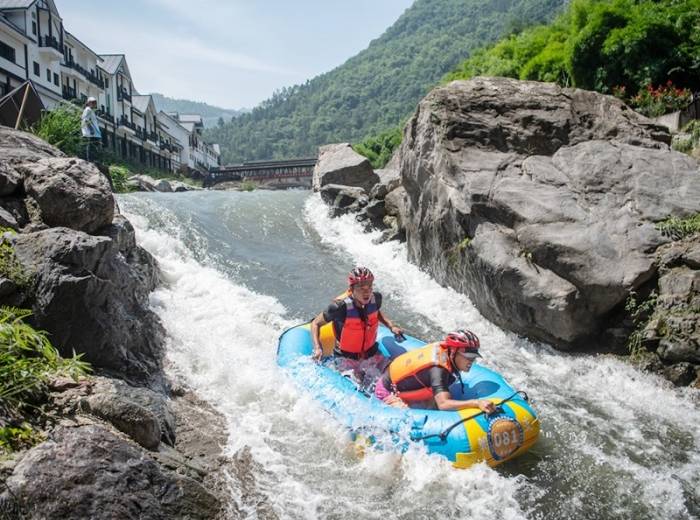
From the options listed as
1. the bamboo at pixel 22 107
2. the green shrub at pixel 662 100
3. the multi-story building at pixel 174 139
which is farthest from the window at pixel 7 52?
the green shrub at pixel 662 100

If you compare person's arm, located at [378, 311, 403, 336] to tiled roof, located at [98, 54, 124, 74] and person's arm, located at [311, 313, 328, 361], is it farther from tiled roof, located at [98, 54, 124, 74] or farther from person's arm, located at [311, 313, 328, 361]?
tiled roof, located at [98, 54, 124, 74]

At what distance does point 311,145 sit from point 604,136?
426ft

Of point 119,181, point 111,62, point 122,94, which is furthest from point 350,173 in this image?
point 111,62

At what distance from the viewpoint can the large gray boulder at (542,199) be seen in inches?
330

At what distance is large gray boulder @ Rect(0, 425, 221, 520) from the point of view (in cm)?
327

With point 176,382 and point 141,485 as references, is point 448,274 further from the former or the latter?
point 141,485

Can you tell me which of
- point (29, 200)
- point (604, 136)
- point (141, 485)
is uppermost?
point (604, 136)

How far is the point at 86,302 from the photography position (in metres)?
5.65

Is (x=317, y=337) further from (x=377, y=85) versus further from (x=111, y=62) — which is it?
(x=377, y=85)

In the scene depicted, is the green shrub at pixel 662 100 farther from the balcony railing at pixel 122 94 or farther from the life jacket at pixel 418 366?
the balcony railing at pixel 122 94

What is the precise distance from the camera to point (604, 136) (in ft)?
34.7

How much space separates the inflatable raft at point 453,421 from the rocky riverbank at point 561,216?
2695 millimetres

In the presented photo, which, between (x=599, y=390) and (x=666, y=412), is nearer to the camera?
(x=666, y=412)

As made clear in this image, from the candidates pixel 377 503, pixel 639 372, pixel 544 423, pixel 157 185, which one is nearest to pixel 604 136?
pixel 639 372
